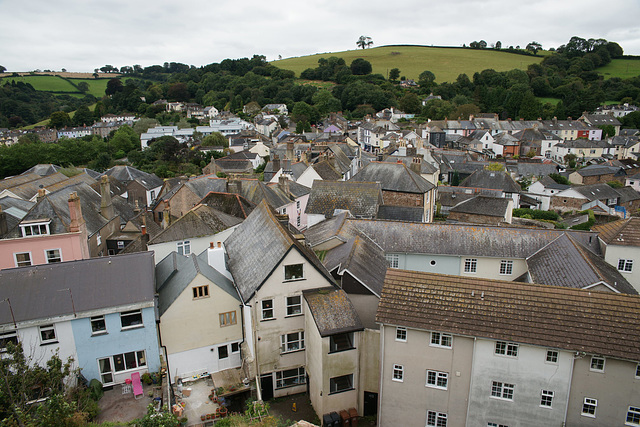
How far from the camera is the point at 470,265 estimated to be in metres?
26.2

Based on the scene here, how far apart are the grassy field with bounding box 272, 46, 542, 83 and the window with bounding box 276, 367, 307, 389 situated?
151680mm

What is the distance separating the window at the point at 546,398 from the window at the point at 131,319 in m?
15.7

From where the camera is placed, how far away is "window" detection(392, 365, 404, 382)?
52.6 ft

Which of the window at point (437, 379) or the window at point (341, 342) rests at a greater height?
the window at point (341, 342)

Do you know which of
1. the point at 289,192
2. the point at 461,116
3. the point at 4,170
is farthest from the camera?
the point at 461,116

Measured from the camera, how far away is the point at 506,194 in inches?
2116

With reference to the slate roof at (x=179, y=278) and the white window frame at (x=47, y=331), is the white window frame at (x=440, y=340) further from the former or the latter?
the white window frame at (x=47, y=331)

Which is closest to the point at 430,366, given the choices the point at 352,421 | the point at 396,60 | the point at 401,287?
the point at 401,287

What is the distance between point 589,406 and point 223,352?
1505 cm

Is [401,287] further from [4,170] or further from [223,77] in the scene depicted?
[223,77]

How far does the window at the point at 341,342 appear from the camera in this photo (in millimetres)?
16812

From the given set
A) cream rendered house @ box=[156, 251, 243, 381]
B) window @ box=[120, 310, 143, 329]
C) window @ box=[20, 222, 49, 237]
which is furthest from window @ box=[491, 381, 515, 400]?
window @ box=[20, 222, 49, 237]

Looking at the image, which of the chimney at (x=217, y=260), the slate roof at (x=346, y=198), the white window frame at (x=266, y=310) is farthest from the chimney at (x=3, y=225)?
the slate roof at (x=346, y=198)

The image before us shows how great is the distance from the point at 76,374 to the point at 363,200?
80.5 ft
